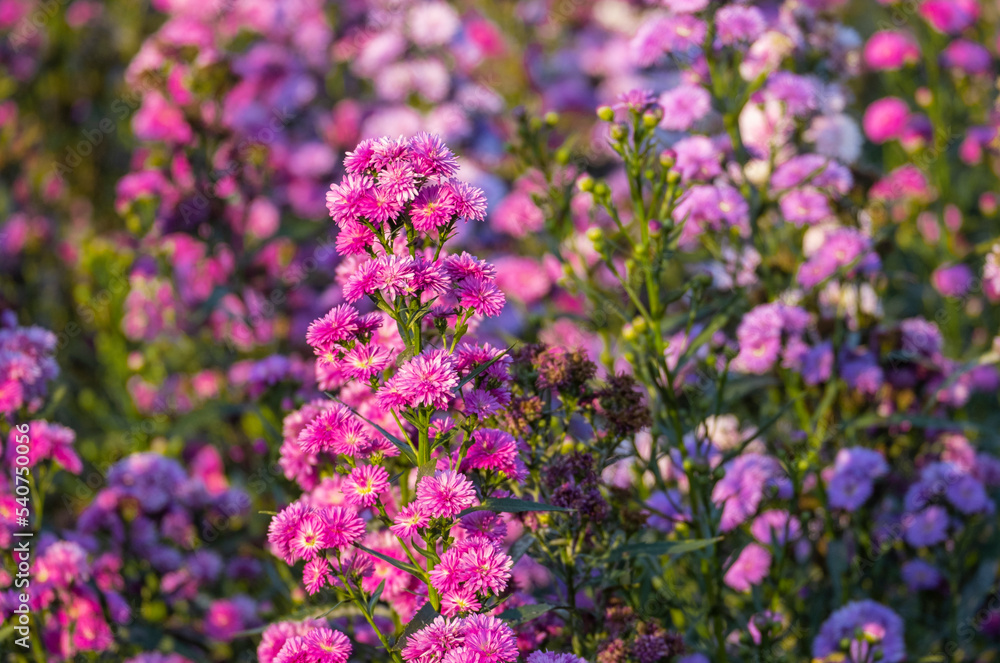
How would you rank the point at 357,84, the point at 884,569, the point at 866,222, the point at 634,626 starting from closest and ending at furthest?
1. the point at 634,626
2. the point at 884,569
3. the point at 866,222
4. the point at 357,84

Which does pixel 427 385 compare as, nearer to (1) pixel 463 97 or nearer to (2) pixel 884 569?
(2) pixel 884 569

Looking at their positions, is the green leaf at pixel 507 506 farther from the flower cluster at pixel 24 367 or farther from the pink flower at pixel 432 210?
the flower cluster at pixel 24 367

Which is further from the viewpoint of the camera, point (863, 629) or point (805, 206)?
point (805, 206)

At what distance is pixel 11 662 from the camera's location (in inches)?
105

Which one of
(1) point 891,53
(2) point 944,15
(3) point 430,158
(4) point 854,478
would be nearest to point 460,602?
(3) point 430,158

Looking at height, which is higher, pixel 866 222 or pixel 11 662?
pixel 866 222

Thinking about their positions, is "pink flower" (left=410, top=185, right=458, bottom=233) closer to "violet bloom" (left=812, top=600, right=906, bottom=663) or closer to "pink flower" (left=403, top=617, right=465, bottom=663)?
"pink flower" (left=403, top=617, right=465, bottom=663)

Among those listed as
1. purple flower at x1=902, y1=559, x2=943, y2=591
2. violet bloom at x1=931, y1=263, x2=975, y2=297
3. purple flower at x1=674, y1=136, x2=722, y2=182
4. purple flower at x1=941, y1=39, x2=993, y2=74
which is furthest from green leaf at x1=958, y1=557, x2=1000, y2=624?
purple flower at x1=941, y1=39, x2=993, y2=74

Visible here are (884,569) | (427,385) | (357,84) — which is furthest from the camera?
(357,84)

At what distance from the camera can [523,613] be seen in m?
1.77

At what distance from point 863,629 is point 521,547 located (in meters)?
1.14

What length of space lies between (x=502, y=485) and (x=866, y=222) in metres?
2.10

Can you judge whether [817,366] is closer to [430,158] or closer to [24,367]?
[430,158]

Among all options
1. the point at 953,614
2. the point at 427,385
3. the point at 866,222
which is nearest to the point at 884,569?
the point at 953,614
